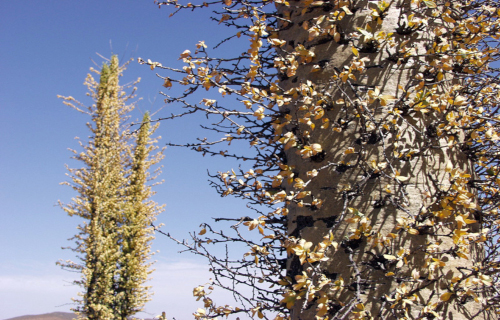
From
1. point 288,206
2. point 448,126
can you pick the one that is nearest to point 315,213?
point 288,206

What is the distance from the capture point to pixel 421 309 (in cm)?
163

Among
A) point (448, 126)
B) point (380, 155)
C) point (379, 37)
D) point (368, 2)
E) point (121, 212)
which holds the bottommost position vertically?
point (380, 155)

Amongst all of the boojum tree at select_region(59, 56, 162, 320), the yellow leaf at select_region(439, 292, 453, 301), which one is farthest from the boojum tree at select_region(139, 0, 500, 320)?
the boojum tree at select_region(59, 56, 162, 320)

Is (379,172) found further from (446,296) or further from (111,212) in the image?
(111,212)

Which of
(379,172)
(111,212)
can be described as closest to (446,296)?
(379,172)

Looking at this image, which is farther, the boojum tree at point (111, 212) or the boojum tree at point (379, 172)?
the boojum tree at point (111, 212)

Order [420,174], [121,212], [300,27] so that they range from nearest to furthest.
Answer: [420,174], [300,27], [121,212]

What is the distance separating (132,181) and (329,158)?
12.6 meters

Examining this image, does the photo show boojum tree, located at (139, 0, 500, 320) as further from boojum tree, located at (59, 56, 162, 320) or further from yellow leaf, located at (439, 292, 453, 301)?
boojum tree, located at (59, 56, 162, 320)

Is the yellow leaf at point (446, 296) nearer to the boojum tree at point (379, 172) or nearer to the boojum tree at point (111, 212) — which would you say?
the boojum tree at point (379, 172)

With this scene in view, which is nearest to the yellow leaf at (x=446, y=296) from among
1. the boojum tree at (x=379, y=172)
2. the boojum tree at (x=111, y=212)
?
the boojum tree at (x=379, y=172)

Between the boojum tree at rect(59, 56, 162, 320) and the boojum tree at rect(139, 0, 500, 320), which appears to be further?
the boojum tree at rect(59, 56, 162, 320)

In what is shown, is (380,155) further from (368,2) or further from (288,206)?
(368,2)

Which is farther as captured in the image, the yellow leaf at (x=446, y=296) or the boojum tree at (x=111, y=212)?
the boojum tree at (x=111, y=212)
